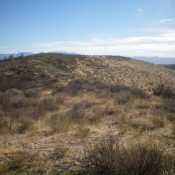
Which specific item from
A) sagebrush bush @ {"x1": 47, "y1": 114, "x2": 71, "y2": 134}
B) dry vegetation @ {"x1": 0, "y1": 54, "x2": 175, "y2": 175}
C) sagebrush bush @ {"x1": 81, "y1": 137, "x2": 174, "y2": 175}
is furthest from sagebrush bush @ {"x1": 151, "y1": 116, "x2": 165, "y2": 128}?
sagebrush bush @ {"x1": 81, "y1": 137, "x2": 174, "y2": 175}

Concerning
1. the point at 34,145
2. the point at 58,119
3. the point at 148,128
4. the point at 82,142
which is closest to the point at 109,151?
the point at 82,142

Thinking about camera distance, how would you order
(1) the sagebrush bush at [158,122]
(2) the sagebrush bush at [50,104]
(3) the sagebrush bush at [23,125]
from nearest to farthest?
(3) the sagebrush bush at [23,125] < (1) the sagebrush bush at [158,122] < (2) the sagebrush bush at [50,104]

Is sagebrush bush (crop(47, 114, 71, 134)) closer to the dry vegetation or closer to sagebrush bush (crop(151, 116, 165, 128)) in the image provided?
the dry vegetation

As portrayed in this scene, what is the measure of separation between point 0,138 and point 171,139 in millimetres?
5578

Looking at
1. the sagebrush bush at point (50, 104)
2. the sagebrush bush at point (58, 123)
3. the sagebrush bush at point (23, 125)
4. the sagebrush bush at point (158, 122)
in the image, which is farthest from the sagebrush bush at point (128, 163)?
the sagebrush bush at point (50, 104)

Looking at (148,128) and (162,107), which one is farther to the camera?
(162,107)

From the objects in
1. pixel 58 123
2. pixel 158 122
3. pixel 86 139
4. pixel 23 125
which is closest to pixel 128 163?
pixel 86 139

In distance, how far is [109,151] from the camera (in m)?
6.07

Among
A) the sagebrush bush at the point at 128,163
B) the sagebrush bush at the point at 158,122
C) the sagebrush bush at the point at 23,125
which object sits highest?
the sagebrush bush at the point at 128,163

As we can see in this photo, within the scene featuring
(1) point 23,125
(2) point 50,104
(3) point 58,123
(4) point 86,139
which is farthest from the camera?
(2) point 50,104

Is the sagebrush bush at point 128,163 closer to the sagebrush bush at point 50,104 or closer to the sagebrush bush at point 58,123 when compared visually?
the sagebrush bush at point 58,123

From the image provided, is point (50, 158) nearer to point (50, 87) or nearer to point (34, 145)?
point (34, 145)

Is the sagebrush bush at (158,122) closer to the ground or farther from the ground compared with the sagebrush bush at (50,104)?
farther from the ground

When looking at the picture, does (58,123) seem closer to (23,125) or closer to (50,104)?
(23,125)
